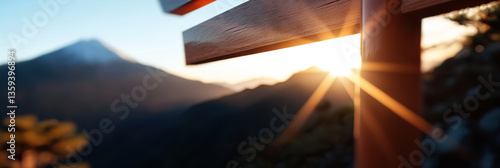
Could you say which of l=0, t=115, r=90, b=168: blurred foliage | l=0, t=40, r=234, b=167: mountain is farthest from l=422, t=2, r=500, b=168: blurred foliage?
l=0, t=40, r=234, b=167: mountain

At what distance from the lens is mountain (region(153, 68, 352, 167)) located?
899 centimetres

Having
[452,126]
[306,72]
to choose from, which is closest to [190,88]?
[306,72]

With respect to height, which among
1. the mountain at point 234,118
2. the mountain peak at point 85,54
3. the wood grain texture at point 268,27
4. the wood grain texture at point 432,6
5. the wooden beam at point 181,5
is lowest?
the mountain at point 234,118

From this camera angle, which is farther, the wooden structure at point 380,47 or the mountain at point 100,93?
the mountain at point 100,93

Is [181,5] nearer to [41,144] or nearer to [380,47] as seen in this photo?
[380,47]

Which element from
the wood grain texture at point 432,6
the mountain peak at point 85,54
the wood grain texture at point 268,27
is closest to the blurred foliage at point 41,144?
the wood grain texture at point 268,27

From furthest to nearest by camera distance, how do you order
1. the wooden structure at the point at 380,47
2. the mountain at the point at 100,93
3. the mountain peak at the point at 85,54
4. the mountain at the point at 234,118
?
the mountain peak at the point at 85,54, the mountain at the point at 100,93, the mountain at the point at 234,118, the wooden structure at the point at 380,47

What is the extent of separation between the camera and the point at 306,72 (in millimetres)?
8859

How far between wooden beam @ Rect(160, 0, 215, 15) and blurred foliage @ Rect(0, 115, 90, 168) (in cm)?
551

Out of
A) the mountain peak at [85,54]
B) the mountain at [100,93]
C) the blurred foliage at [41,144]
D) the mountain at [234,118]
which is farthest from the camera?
the mountain peak at [85,54]

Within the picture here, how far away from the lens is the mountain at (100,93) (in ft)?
59.2

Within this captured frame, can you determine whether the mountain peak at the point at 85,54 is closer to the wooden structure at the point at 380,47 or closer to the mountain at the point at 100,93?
the mountain at the point at 100,93

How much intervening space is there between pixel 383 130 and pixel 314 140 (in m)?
5.50

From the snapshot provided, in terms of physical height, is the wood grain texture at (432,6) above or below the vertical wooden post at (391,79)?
above
